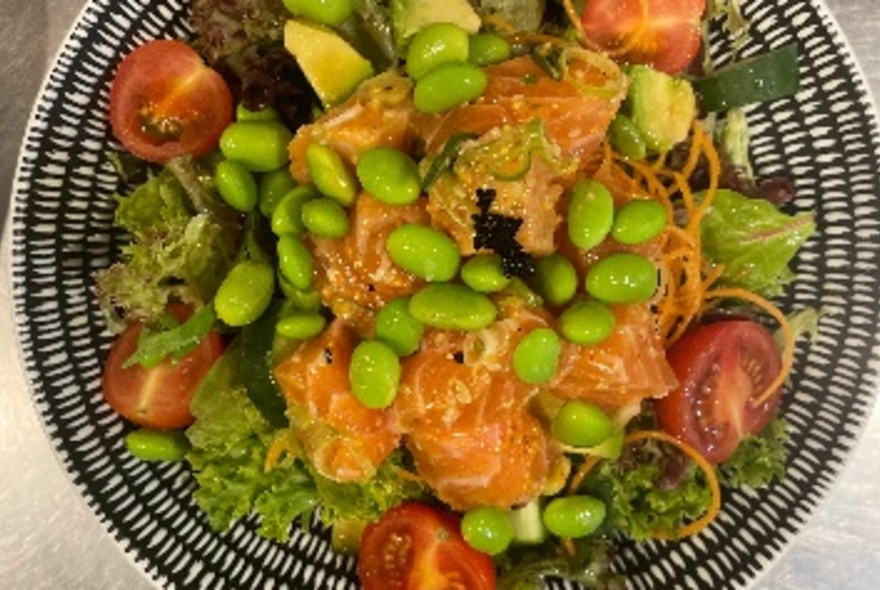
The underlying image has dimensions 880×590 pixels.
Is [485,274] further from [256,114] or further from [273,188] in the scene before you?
[256,114]

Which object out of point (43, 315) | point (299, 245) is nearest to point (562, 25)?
point (299, 245)

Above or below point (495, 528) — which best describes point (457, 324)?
above

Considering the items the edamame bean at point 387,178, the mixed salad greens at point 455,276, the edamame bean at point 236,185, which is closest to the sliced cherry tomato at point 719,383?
the mixed salad greens at point 455,276

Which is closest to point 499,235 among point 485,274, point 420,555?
point 485,274

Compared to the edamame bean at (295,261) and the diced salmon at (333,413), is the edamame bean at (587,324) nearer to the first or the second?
the diced salmon at (333,413)

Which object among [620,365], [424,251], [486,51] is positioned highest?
[486,51]

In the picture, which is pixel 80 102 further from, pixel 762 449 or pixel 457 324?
pixel 762 449

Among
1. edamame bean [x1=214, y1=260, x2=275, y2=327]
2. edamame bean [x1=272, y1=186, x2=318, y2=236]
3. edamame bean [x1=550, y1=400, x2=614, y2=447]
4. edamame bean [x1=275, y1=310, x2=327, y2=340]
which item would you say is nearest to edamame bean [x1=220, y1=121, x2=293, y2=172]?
edamame bean [x1=272, y1=186, x2=318, y2=236]
